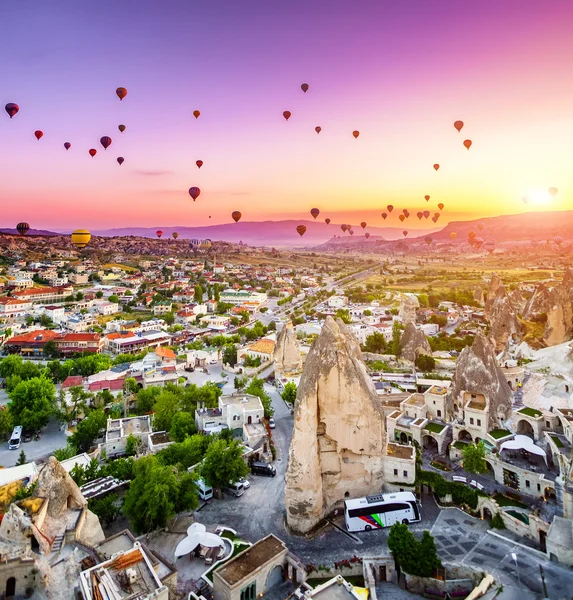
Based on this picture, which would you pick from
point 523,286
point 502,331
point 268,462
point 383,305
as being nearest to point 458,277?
point 523,286

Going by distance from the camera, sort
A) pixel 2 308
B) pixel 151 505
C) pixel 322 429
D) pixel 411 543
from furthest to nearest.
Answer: pixel 2 308
pixel 322 429
pixel 151 505
pixel 411 543

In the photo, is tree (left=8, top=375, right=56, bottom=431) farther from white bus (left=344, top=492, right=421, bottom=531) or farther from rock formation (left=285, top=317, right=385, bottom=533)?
white bus (left=344, top=492, right=421, bottom=531)

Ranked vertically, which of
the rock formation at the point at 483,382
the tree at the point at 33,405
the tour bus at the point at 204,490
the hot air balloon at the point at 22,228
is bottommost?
the tour bus at the point at 204,490

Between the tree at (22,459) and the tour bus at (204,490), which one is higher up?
the tour bus at (204,490)

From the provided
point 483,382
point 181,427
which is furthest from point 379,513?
Answer: point 181,427

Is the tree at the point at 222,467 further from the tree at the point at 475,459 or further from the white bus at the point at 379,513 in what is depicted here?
the tree at the point at 475,459

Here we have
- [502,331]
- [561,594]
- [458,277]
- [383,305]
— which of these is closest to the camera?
[561,594]

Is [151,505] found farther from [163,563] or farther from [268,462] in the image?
[268,462]

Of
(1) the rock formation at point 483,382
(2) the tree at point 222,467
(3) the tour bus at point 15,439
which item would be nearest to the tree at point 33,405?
(3) the tour bus at point 15,439
